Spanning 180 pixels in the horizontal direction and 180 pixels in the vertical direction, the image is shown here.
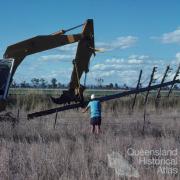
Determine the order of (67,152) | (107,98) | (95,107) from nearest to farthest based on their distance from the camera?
(67,152) < (95,107) < (107,98)

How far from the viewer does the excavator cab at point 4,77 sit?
1852 centimetres

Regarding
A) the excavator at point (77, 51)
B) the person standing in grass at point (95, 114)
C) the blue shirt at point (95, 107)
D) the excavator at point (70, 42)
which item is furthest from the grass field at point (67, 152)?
the excavator at point (70, 42)

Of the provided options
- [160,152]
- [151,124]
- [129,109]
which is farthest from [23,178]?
[129,109]

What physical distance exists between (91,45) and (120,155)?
10.3 m

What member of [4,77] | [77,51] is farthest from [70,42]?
[4,77]

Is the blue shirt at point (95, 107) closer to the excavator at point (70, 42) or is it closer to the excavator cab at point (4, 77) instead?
the excavator at point (70, 42)

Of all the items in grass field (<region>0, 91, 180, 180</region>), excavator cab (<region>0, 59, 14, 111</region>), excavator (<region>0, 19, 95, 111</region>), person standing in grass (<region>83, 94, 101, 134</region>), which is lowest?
grass field (<region>0, 91, 180, 180</region>)

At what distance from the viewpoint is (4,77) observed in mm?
18812

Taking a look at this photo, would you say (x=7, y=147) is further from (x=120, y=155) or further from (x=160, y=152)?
(x=160, y=152)

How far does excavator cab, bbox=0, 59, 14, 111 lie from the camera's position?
729 inches

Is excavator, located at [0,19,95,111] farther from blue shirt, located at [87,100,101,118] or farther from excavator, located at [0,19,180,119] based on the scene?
blue shirt, located at [87,100,101,118]

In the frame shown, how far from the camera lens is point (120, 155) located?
13.0 metres

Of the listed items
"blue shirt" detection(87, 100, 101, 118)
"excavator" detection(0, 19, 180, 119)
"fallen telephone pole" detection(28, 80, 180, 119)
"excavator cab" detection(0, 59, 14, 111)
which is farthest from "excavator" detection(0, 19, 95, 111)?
"excavator cab" detection(0, 59, 14, 111)

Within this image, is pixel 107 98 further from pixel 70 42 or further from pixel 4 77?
pixel 4 77
